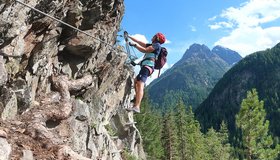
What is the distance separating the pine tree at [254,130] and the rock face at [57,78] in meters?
14.7

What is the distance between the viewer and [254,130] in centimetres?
3681

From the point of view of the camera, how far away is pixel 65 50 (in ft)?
71.5

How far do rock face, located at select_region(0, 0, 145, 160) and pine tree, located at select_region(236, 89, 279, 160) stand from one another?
48.3 feet

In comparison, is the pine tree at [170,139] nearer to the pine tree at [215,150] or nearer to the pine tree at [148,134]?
the pine tree at [148,134]

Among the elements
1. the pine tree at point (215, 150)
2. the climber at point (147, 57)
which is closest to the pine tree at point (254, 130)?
the climber at point (147, 57)

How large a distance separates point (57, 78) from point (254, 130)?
23.3 metres

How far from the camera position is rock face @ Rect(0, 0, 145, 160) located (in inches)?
518

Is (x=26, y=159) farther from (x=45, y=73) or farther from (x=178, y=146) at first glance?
(x=178, y=146)

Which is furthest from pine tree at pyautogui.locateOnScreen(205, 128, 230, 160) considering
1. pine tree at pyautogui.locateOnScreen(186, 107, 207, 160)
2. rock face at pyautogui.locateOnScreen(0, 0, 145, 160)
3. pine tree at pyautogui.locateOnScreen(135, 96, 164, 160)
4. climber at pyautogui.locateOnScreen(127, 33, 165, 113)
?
climber at pyautogui.locateOnScreen(127, 33, 165, 113)

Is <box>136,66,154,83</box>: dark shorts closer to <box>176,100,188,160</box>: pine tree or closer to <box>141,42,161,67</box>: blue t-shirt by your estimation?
<box>141,42,161,67</box>: blue t-shirt

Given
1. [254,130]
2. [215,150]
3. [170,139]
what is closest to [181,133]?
[170,139]

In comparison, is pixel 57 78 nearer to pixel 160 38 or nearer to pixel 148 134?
pixel 160 38

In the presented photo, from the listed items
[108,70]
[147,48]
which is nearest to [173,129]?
[108,70]

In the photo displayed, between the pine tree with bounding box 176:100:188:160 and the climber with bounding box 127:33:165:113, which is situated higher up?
the pine tree with bounding box 176:100:188:160
